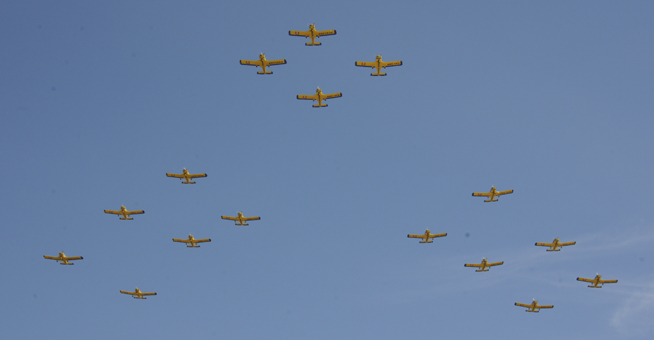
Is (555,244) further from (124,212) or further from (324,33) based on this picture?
(124,212)

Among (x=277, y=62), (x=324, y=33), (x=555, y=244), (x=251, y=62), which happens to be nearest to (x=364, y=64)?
(x=324, y=33)

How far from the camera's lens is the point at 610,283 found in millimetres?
104312

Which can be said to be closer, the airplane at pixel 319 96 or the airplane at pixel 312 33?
the airplane at pixel 312 33

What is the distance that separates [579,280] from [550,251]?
9.45 metres

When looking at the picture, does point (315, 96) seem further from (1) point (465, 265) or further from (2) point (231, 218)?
(1) point (465, 265)

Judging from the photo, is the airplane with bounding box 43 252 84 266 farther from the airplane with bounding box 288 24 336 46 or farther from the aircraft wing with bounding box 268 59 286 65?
the airplane with bounding box 288 24 336 46

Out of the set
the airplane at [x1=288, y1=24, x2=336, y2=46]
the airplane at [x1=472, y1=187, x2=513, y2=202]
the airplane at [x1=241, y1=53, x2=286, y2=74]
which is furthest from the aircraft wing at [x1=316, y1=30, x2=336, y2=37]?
the airplane at [x1=472, y1=187, x2=513, y2=202]

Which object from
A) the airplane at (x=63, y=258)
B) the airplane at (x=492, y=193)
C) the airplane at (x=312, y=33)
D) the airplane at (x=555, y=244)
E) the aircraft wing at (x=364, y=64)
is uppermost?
the airplane at (x=312, y=33)

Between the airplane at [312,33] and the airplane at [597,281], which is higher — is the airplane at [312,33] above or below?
above

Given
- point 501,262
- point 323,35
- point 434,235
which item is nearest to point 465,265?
point 501,262

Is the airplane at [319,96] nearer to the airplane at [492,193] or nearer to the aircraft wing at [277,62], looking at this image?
the aircraft wing at [277,62]

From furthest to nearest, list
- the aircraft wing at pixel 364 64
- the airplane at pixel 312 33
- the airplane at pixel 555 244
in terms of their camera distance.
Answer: the airplane at pixel 555 244 → the aircraft wing at pixel 364 64 → the airplane at pixel 312 33

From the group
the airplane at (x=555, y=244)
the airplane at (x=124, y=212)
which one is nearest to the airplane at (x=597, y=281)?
the airplane at (x=555, y=244)

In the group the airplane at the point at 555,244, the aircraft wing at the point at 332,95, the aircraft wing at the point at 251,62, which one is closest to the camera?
the aircraft wing at the point at 251,62
